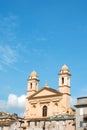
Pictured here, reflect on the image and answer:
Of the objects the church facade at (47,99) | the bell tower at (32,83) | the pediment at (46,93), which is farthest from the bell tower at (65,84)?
the bell tower at (32,83)

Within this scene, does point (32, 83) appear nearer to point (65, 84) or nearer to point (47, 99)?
point (47, 99)

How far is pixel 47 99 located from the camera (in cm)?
8819

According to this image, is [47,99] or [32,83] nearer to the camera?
[47,99]

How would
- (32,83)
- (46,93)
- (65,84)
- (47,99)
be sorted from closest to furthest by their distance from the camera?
Result: 1. (65,84)
2. (47,99)
3. (46,93)
4. (32,83)

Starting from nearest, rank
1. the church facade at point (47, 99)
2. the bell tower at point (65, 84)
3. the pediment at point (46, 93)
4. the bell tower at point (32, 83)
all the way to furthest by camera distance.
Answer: the bell tower at point (65, 84) < the church facade at point (47, 99) < the pediment at point (46, 93) < the bell tower at point (32, 83)

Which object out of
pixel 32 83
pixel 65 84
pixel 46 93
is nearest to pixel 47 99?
pixel 46 93

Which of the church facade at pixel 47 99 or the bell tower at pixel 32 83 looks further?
the bell tower at pixel 32 83

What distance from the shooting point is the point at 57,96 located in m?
86.4

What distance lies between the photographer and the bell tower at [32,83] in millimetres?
92394

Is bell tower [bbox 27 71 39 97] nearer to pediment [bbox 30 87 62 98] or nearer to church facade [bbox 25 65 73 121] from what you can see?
church facade [bbox 25 65 73 121]

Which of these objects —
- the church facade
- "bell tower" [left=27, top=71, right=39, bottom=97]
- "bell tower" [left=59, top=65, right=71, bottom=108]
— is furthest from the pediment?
"bell tower" [left=27, top=71, right=39, bottom=97]

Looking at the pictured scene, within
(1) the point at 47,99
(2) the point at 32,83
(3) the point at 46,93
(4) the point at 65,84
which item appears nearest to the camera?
(4) the point at 65,84

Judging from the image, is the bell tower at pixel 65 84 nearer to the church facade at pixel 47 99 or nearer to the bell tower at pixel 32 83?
the church facade at pixel 47 99

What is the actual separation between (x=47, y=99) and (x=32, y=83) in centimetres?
728
